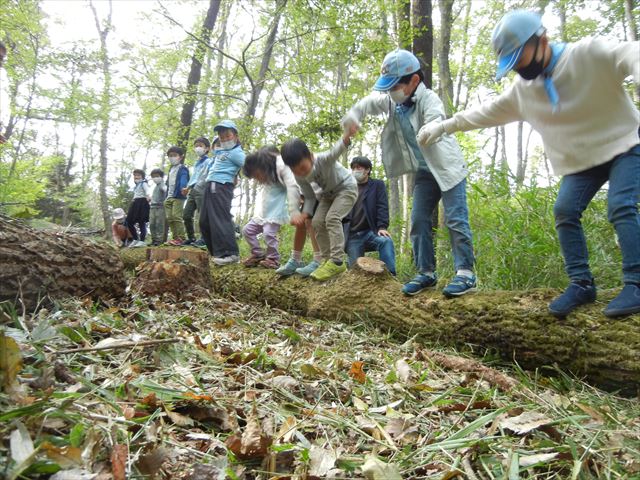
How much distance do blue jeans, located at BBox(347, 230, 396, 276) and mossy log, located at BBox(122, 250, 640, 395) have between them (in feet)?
4.16

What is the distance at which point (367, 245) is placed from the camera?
5.03 meters

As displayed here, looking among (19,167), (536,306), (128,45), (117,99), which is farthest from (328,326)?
(19,167)

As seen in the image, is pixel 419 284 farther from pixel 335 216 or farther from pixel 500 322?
pixel 335 216

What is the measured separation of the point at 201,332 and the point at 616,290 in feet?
8.38

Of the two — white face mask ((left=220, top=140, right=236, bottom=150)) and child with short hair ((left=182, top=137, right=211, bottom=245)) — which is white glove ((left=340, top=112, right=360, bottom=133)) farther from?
child with short hair ((left=182, top=137, right=211, bottom=245))

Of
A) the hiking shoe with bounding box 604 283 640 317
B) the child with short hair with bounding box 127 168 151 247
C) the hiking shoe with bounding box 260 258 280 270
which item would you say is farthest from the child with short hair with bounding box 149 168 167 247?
the hiking shoe with bounding box 604 283 640 317

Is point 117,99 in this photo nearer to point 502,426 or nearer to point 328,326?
point 328,326

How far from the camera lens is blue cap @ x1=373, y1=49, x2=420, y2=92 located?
301 cm

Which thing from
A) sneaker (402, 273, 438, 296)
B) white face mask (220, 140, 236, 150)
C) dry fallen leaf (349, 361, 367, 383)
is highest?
white face mask (220, 140, 236, 150)

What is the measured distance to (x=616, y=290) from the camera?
231 cm

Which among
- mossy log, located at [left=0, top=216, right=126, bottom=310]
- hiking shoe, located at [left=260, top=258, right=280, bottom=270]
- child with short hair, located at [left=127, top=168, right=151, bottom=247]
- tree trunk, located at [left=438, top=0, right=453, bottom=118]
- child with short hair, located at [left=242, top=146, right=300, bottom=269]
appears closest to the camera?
mossy log, located at [left=0, top=216, right=126, bottom=310]

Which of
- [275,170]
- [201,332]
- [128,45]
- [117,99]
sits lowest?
[201,332]

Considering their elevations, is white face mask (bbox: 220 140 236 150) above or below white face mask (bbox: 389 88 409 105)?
above

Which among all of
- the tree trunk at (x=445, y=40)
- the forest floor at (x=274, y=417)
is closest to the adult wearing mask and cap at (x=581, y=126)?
the forest floor at (x=274, y=417)
